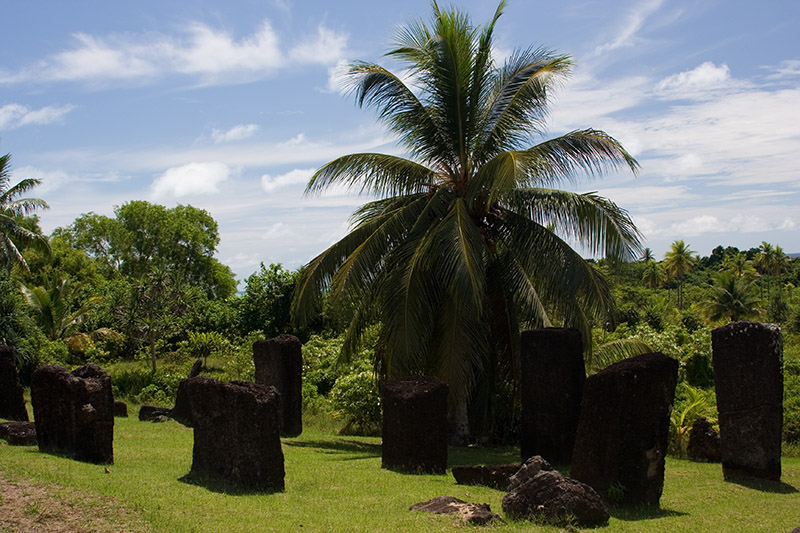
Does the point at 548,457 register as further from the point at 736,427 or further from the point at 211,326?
the point at 211,326

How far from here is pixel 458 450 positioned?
588 inches

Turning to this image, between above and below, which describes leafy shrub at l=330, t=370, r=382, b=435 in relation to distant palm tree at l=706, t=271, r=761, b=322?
below

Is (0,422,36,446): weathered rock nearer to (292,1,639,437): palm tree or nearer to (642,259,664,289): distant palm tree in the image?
(292,1,639,437): palm tree

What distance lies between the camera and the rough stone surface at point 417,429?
10.9 meters

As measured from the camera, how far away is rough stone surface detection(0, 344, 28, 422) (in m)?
13.6

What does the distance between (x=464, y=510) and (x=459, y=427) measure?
8.52 m

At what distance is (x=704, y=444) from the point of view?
13578 mm

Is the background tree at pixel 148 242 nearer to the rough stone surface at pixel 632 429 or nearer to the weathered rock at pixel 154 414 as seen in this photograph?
the weathered rock at pixel 154 414

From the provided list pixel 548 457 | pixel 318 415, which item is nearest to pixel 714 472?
pixel 548 457

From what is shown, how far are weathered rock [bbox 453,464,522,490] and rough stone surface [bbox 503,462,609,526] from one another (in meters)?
2.07

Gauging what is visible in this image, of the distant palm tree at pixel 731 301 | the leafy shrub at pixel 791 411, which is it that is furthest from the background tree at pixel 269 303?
the distant palm tree at pixel 731 301

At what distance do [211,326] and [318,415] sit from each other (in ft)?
43.0

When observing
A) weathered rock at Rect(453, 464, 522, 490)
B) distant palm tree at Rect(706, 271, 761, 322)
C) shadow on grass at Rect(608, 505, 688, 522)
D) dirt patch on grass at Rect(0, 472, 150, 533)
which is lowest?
shadow on grass at Rect(608, 505, 688, 522)

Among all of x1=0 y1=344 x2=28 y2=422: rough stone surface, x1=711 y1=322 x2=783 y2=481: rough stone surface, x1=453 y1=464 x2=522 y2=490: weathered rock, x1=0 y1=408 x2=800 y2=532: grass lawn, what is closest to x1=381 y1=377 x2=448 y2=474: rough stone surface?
x1=0 y1=408 x2=800 y2=532: grass lawn
